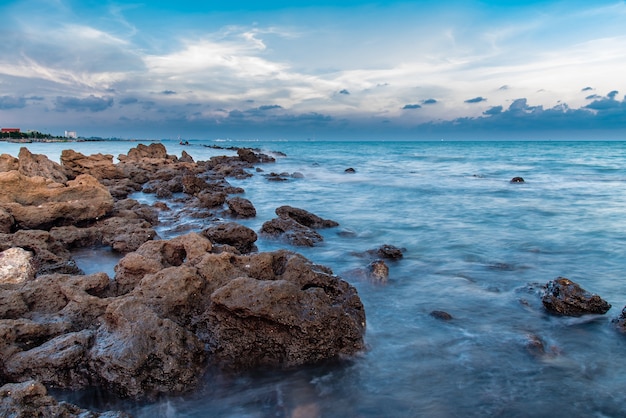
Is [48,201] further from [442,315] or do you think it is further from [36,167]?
[442,315]

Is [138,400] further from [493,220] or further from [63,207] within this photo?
[493,220]

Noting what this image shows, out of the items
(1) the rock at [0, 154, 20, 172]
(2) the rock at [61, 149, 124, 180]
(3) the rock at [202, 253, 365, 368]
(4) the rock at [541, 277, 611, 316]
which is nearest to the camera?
(3) the rock at [202, 253, 365, 368]

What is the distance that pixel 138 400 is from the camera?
441 cm

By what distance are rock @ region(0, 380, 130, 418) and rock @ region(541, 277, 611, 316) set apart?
6.49 meters

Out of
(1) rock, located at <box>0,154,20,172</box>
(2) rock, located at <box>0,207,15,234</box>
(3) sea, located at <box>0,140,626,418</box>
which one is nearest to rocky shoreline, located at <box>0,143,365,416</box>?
(3) sea, located at <box>0,140,626,418</box>

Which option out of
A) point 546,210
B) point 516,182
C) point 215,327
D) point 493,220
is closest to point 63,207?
point 215,327

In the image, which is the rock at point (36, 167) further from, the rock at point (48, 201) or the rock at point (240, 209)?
the rock at point (240, 209)

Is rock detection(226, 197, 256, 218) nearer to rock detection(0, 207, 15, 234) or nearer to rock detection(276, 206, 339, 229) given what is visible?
rock detection(276, 206, 339, 229)

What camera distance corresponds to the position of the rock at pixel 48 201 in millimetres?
10211

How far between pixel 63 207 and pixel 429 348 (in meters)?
9.44

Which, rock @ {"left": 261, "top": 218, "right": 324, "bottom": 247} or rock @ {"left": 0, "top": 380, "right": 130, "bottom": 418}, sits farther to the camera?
rock @ {"left": 261, "top": 218, "right": 324, "bottom": 247}

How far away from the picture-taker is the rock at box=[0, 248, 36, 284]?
6.58 m

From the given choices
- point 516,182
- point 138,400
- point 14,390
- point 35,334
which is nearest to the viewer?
point 14,390

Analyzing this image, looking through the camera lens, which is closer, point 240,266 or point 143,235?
point 240,266
